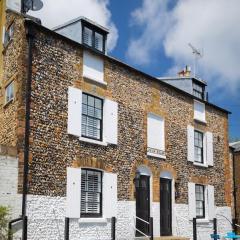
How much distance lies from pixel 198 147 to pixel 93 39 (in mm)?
8132

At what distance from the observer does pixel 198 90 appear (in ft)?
81.0

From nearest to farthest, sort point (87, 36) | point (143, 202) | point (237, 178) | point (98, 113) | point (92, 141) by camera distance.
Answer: point (92, 141)
point (98, 113)
point (87, 36)
point (143, 202)
point (237, 178)

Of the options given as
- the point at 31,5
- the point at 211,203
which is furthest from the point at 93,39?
the point at 211,203

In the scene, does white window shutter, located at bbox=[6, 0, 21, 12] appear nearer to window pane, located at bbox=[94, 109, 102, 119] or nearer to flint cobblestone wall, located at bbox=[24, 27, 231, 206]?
flint cobblestone wall, located at bbox=[24, 27, 231, 206]

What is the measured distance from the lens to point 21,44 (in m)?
15.2

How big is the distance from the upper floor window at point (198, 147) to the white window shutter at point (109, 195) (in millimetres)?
6592

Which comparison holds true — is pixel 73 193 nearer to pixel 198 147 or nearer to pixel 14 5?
pixel 14 5

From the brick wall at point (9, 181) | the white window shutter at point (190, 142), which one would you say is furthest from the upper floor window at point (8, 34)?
the white window shutter at point (190, 142)

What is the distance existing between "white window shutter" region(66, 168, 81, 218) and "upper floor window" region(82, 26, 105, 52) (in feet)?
16.3

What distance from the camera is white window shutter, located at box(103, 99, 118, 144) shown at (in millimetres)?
17656

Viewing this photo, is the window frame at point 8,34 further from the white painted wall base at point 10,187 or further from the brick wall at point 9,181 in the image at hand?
the white painted wall base at point 10,187

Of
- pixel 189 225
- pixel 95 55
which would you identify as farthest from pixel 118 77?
pixel 189 225

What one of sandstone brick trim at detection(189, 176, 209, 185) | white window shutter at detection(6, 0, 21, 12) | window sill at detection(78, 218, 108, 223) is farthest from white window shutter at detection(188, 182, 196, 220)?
white window shutter at detection(6, 0, 21, 12)

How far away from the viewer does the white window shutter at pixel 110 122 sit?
1766 centimetres
